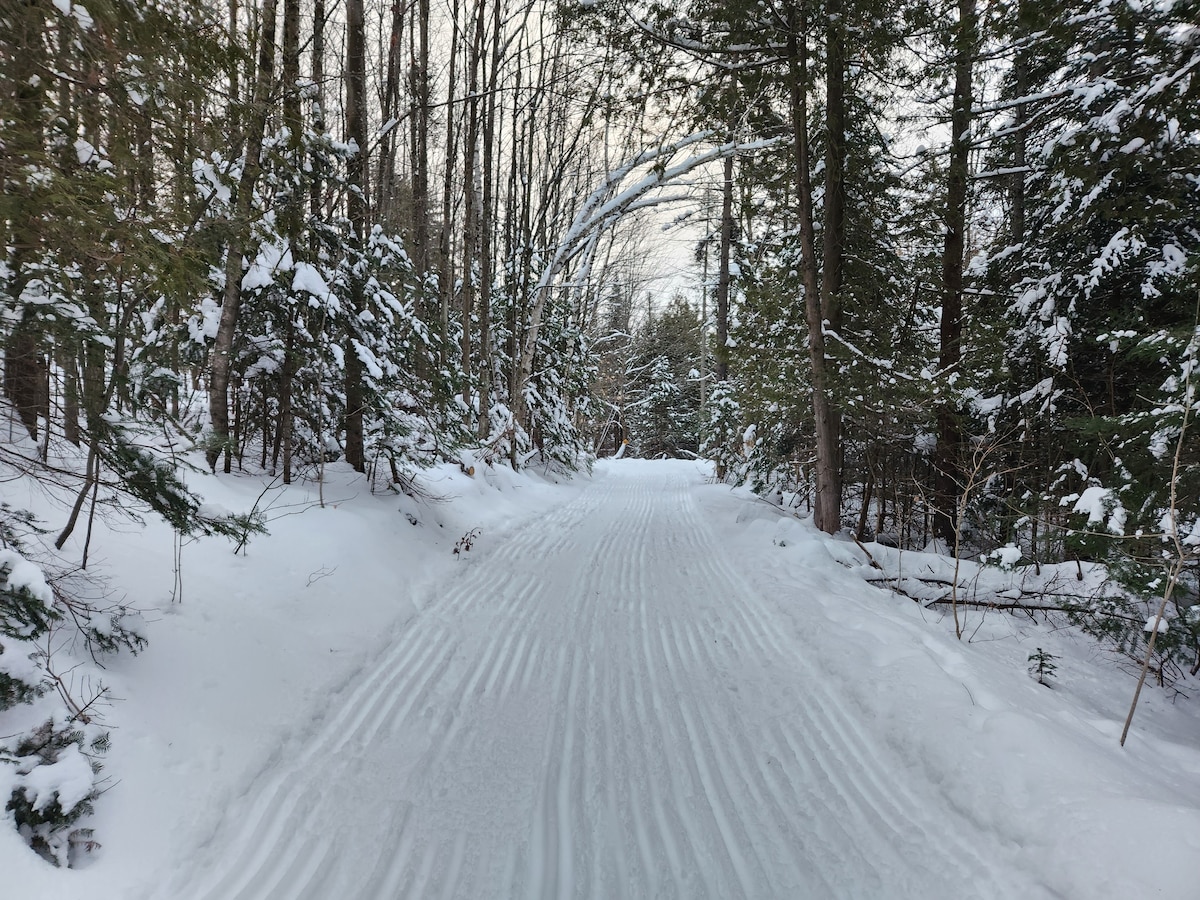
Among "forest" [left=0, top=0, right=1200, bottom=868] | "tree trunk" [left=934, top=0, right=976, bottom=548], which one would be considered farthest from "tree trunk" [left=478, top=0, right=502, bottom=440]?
"tree trunk" [left=934, top=0, right=976, bottom=548]

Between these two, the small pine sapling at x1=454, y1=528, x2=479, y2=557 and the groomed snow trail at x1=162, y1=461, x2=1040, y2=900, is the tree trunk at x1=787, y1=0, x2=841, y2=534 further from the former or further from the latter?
the small pine sapling at x1=454, y1=528, x2=479, y2=557

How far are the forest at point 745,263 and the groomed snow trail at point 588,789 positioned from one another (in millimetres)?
1175

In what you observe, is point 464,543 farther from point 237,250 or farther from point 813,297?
point 813,297

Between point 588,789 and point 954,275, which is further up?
point 954,275

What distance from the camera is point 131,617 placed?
127 inches

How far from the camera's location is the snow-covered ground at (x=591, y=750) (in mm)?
2268


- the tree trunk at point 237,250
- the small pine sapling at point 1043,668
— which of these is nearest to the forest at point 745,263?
the tree trunk at point 237,250

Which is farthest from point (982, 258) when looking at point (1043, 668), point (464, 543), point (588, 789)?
point (588, 789)

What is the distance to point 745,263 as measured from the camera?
39.2 ft

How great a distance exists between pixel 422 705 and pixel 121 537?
8.35 feet

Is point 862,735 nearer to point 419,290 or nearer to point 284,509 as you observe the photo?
point 284,509

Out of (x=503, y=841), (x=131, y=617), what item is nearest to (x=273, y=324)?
(x=131, y=617)

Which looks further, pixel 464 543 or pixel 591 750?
pixel 464 543

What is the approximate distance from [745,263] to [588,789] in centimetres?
1131
